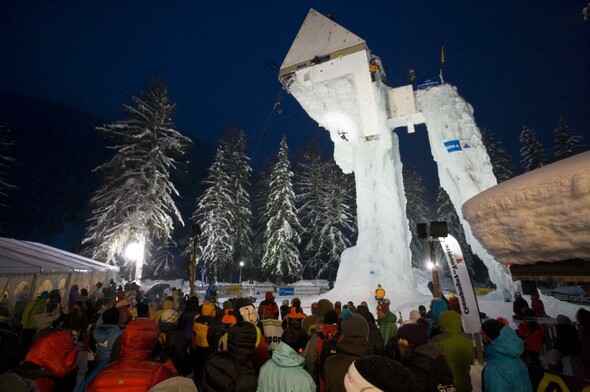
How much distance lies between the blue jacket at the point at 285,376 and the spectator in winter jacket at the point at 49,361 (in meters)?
2.28

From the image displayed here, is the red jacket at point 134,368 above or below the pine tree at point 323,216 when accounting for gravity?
below

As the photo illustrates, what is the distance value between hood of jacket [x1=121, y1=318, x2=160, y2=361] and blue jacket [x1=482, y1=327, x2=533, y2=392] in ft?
11.0

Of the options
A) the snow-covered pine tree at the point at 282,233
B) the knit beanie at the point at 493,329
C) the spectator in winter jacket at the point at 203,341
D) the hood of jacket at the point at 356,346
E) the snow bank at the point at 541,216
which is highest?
the snow-covered pine tree at the point at 282,233

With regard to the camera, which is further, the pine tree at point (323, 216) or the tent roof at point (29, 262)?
the pine tree at point (323, 216)

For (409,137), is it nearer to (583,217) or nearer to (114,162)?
(114,162)

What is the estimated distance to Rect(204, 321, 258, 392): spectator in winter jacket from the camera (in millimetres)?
2457

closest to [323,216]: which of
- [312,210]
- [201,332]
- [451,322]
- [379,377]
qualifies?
[312,210]

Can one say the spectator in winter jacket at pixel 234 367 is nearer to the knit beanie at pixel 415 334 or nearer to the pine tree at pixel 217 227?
the knit beanie at pixel 415 334

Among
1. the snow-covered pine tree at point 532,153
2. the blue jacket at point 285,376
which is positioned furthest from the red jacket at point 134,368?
the snow-covered pine tree at point 532,153

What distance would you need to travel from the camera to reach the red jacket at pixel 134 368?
2.14 m

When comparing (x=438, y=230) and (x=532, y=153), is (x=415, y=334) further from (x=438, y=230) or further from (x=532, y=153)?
(x=532, y=153)

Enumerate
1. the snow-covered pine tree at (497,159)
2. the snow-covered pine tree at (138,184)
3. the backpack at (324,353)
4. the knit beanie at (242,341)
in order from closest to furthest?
the knit beanie at (242,341)
the backpack at (324,353)
the snow-covered pine tree at (138,184)
the snow-covered pine tree at (497,159)

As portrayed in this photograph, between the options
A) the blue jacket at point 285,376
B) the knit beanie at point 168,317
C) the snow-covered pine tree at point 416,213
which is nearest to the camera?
the blue jacket at point 285,376

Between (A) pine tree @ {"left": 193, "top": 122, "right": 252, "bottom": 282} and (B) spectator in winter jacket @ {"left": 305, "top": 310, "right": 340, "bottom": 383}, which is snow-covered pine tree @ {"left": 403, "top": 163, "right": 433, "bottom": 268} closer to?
(A) pine tree @ {"left": 193, "top": 122, "right": 252, "bottom": 282}
